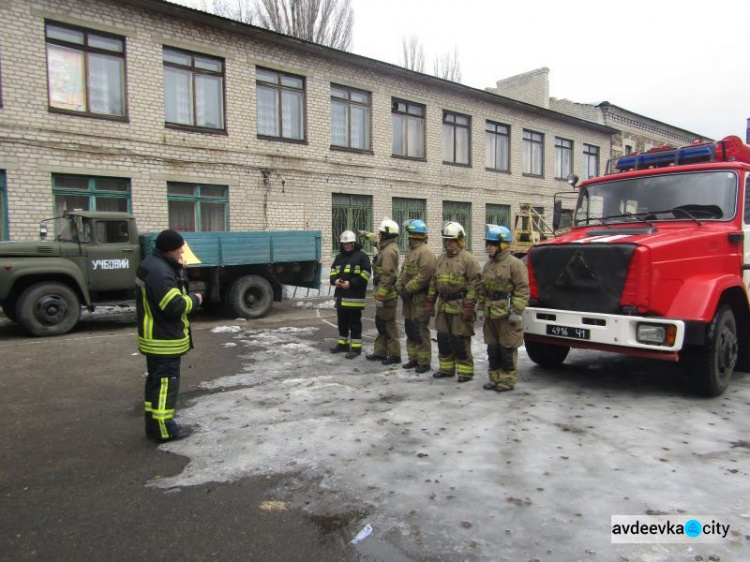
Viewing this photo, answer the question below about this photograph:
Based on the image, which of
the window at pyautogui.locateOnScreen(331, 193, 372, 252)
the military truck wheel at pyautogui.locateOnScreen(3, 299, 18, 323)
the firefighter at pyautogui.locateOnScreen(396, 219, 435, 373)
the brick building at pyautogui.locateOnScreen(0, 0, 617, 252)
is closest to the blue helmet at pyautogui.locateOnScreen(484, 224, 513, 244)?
the firefighter at pyautogui.locateOnScreen(396, 219, 435, 373)

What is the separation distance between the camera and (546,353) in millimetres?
6449

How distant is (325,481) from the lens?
3.51m

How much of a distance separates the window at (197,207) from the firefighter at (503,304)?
9.73 metres

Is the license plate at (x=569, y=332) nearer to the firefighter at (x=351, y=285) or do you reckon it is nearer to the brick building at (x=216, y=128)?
the firefighter at (x=351, y=285)

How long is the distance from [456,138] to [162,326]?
16845mm

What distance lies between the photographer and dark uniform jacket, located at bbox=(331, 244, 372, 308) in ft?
23.6

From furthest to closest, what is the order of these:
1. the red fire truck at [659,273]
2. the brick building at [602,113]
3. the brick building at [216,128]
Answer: the brick building at [602,113] < the brick building at [216,128] < the red fire truck at [659,273]

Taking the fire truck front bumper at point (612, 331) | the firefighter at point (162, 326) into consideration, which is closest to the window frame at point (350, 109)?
the fire truck front bumper at point (612, 331)

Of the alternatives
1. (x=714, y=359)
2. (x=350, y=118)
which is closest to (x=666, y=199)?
(x=714, y=359)

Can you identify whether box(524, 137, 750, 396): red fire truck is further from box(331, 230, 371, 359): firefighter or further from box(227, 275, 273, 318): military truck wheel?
box(227, 275, 273, 318): military truck wheel

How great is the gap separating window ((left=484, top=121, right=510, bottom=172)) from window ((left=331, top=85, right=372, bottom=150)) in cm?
570

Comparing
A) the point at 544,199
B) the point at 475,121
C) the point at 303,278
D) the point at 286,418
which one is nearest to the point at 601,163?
the point at 544,199

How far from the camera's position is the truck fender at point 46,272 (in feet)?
27.9

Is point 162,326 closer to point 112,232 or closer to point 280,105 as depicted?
point 112,232
